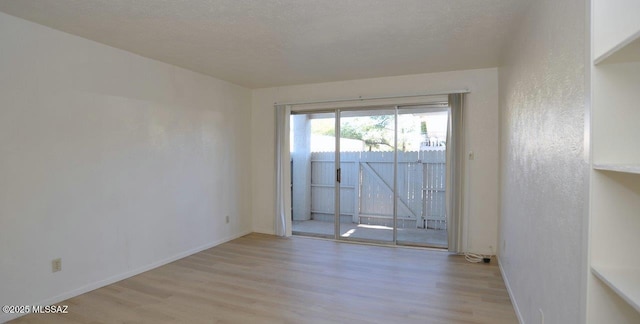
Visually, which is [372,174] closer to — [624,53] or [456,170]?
[456,170]

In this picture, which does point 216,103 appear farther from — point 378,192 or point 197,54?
point 378,192

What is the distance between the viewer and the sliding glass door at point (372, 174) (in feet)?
15.5

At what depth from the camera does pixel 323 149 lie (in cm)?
545

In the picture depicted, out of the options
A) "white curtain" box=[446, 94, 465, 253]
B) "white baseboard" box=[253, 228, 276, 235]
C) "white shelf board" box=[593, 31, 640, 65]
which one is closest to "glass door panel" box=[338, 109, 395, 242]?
"white curtain" box=[446, 94, 465, 253]

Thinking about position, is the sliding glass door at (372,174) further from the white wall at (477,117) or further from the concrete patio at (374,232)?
the white wall at (477,117)

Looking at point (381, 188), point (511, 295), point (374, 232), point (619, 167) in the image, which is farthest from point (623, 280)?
point (381, 188)

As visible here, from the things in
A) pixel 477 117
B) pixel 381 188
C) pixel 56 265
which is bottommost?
pixel 56 265

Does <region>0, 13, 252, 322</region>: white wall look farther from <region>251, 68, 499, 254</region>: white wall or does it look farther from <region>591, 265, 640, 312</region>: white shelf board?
<region>591, 265, 640, 312</region>: white shelf board

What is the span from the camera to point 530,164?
221cm

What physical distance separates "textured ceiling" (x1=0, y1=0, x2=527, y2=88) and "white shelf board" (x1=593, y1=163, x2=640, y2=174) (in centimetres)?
175

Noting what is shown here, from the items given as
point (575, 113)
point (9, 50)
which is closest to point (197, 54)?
point (9, 50)

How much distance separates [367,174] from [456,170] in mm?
1680

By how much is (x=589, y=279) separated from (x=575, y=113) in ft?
2.27

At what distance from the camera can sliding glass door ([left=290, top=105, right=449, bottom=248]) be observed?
185 inches
